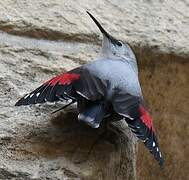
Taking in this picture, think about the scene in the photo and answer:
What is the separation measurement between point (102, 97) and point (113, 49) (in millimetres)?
314

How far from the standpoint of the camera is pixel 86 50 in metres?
1.59

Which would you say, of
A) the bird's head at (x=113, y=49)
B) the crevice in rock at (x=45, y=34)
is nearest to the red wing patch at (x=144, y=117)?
the bird's head at (x=113, y=49)

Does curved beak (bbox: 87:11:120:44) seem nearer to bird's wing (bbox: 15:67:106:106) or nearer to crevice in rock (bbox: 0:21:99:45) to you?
crevice in rock (bbox: 0:21:99:45)

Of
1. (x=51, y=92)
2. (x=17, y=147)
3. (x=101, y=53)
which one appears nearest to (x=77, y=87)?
(x=51, y=92)

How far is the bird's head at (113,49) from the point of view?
1.53m

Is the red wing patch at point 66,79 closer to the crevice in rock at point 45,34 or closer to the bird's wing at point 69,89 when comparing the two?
the bird's wing at point 69,89

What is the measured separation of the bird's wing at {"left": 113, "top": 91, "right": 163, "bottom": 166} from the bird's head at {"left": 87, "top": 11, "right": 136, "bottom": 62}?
10.7 inches

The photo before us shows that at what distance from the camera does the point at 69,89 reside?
4.05ft

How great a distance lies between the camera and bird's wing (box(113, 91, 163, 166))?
47.8 inches

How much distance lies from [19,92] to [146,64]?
0.44 m

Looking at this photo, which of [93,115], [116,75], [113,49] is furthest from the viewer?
[113,49]

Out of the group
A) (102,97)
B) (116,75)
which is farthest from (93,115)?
(116,75)

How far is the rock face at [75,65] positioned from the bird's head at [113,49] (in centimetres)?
6

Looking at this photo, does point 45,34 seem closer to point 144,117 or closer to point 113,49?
point 113,49
